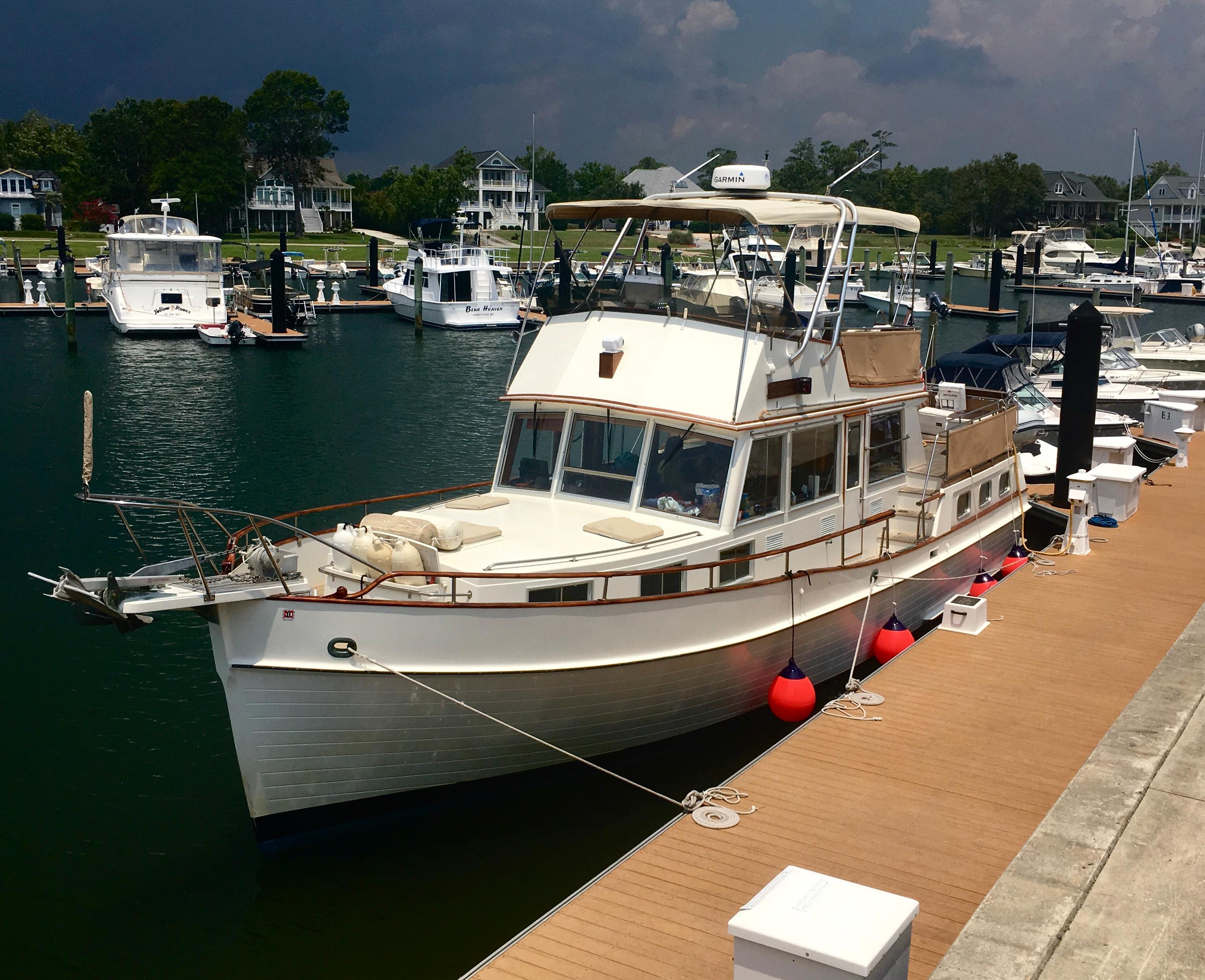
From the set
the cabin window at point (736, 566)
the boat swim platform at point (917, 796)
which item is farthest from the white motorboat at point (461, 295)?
the cabin window at point (736, 566)

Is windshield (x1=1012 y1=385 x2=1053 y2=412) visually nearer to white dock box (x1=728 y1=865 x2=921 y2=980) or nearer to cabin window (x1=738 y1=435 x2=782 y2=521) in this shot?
cabin window (x1=738 y1=435 x2=782 y2=521)

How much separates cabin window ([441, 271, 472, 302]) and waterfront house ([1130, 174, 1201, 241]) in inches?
3846

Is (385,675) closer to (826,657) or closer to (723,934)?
(723,934)

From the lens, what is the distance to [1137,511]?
59.4ft

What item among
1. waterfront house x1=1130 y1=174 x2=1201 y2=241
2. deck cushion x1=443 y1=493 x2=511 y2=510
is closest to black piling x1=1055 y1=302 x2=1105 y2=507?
deck cushion x1=443 y1=493 x2=511 y2=510

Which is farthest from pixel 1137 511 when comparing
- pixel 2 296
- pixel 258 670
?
pixel 2 296

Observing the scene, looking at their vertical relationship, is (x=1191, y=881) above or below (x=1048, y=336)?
below

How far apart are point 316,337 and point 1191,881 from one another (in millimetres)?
49852

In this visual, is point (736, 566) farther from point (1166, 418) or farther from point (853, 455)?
point (1166, 418)

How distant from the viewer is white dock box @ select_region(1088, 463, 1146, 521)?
17484 millimetres

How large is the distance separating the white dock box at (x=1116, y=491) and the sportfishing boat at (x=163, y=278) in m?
40.2

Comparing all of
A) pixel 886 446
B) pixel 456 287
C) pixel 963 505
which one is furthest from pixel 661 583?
pixel 456 287

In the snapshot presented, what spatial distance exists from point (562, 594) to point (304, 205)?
12011cm

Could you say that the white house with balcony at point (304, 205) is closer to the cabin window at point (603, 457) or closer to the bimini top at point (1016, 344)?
the bimini top at point (1016, 344)
